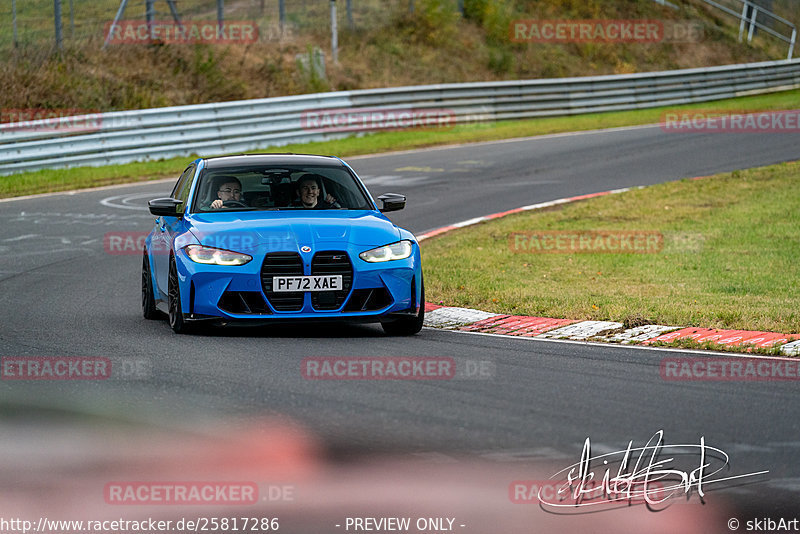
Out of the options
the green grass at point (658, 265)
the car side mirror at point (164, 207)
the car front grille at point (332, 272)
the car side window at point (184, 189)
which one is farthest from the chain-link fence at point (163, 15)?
the car front grille at point (332, 272)

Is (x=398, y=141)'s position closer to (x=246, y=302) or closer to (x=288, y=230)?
(x=288, y=230)

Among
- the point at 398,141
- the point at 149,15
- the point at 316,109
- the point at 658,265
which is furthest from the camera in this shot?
the point at 149,15

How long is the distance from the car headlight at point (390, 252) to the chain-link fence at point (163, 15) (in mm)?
19025

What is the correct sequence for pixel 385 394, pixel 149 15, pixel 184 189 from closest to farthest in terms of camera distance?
pixel 385 394 → pixel 184 189 → pixel 149 15

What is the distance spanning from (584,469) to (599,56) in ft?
141

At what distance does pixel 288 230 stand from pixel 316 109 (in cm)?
1890

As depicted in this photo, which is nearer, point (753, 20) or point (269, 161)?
point (269, 161)

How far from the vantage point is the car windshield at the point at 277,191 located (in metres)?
10.5

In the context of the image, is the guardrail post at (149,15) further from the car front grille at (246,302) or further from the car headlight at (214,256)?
the car front grille at (246,302)

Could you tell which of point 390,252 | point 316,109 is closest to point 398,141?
point 316,109

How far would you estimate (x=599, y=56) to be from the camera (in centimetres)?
4697

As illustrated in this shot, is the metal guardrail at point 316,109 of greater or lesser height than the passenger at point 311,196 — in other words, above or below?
below

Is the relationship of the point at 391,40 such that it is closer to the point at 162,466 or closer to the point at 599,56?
the point at 599,56

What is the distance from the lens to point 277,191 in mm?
10586
